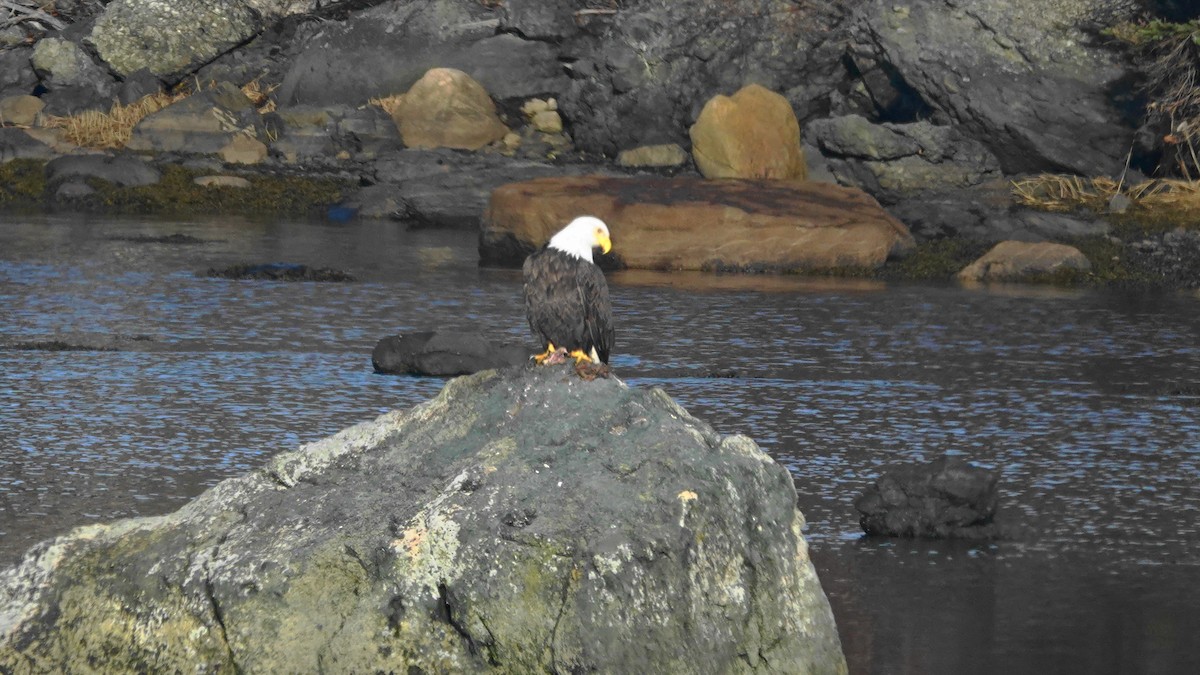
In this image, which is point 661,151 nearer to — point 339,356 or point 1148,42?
point 1148,42

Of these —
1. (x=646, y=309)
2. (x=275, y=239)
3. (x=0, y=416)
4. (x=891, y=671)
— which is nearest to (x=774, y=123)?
(x=275, y=239)

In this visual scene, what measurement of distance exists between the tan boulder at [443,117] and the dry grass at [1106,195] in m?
6.76

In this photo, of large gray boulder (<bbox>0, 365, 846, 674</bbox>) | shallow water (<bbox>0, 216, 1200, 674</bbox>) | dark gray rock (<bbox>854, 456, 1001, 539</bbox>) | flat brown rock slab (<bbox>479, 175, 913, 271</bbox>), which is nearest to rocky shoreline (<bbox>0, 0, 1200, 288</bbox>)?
flat brown rock slab (<bbox>479, 175, 913, 271</bbox>)

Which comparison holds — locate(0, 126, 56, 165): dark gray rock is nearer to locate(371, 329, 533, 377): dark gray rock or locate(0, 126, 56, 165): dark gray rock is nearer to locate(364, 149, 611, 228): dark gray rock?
locate(364, 149, 611, 228): dark gray rock

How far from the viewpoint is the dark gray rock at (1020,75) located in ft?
68.7

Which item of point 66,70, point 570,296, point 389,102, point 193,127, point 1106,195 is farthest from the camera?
point 66,70

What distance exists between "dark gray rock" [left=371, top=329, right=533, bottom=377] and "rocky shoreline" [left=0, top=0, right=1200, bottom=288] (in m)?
6.42

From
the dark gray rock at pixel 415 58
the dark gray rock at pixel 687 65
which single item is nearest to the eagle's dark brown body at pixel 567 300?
the dark gray rock at pixel 687 65

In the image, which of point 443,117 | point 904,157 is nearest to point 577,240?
point 904,157

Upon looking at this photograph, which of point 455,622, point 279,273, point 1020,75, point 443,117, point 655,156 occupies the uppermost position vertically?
point 1020,75

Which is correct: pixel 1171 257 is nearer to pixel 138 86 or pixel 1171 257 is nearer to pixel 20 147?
pixel 20 147

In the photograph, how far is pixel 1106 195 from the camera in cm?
2000

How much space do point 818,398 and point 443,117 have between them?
13.9 m

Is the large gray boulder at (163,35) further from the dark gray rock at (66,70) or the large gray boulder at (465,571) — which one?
the large gray boulder at (465,571)
